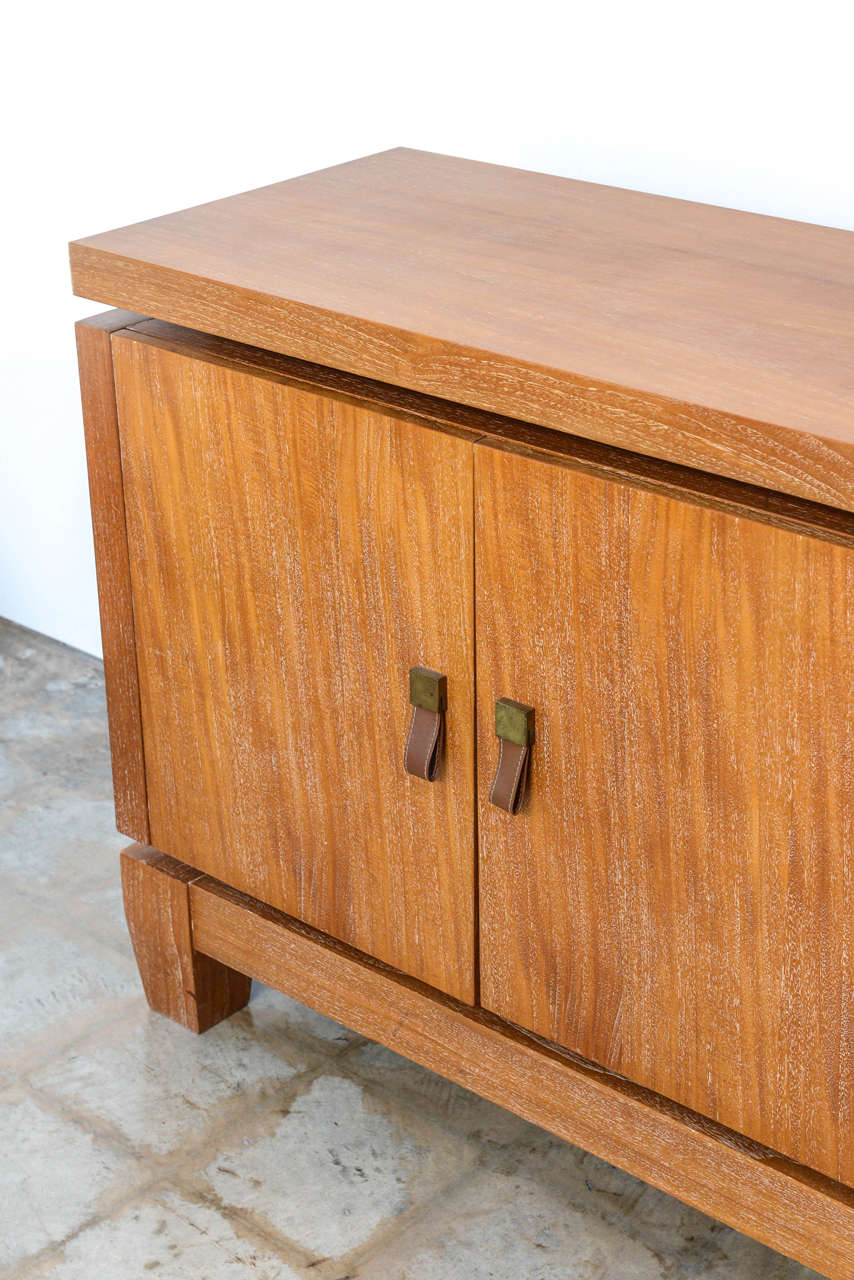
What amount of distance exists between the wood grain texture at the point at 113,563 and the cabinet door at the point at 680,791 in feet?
1.37

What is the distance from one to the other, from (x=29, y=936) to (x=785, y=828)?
1.10 metres

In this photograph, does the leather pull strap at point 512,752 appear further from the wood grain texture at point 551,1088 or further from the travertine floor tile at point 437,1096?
the travertine floor tile at point 437,1096

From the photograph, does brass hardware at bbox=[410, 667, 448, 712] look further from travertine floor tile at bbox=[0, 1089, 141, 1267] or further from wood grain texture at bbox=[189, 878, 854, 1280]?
travertine floor tile at bbox=[0, 1089, 141, 1267]

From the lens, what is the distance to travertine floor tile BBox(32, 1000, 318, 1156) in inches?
64.4

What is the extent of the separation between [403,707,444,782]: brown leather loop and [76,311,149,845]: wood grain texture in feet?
1.18

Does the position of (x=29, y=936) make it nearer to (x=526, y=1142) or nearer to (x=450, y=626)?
(x=526, y=1142)

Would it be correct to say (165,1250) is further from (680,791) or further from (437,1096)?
(680,791)

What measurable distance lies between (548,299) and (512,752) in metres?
0.35

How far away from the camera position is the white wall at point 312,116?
152cm

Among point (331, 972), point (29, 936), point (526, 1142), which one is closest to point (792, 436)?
point (331, 972)

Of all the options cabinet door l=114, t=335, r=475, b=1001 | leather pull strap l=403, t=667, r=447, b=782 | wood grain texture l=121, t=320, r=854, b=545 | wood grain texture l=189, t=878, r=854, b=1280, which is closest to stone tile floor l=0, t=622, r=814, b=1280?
wood grain texture l=189, t=878, r=854, b=1280

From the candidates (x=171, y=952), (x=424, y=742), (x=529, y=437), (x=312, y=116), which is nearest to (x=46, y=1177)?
(x=171, y=952)

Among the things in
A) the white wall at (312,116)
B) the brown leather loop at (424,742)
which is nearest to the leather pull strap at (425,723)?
the brown leather loop at (424,742)

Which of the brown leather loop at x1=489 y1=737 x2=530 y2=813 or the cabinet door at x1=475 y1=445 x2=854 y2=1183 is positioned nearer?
the cabinet door at x1=475 y1=445 x2=854 y2=1183
